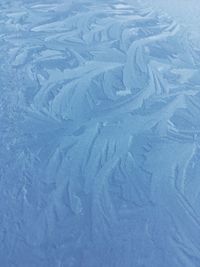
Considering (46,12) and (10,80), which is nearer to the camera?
(10,80)

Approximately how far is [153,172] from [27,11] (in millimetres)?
3154

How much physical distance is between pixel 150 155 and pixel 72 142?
580 millimetres

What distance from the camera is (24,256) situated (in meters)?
2.15

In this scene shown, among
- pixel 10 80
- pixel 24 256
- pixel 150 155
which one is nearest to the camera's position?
pixel 24 256

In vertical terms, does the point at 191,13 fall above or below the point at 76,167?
above

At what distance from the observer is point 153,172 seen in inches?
105

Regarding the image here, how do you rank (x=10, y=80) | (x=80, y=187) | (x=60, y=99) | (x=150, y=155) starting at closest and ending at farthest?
1. (x=80, y=187)
2. (x=150, y=155)
3. (x=60, y=99)
4. (x=10, y=80)

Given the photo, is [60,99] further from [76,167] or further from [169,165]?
[169,165]

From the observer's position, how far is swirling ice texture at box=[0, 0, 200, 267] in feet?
7.32

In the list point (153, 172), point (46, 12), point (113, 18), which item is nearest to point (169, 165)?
point (153, 172)

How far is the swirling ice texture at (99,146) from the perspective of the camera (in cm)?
223

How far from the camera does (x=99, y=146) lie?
9.32 ft

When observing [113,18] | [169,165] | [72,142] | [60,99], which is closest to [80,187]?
[72,142]

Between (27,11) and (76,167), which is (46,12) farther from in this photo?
(76,167)
